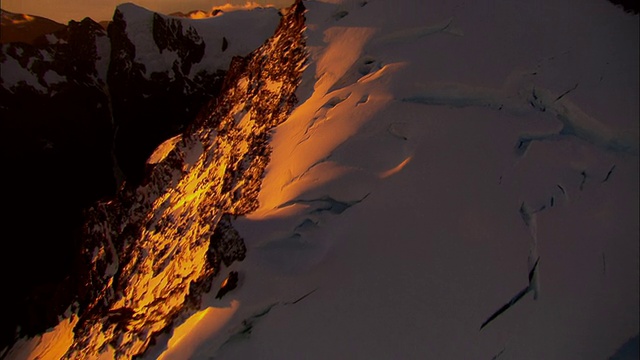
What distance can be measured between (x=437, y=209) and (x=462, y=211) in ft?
1.08

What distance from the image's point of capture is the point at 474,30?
8055mm

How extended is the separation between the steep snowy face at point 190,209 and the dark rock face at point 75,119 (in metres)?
25.5

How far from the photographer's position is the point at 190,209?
1225 cm

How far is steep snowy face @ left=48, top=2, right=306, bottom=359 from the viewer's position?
24.9ft

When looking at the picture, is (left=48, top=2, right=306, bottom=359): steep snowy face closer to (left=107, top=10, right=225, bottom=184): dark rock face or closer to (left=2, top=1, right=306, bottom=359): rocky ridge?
(left=2, top=1, right=306, bottom=359): rocky ridge

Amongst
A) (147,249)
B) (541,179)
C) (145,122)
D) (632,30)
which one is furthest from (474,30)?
(145,122)

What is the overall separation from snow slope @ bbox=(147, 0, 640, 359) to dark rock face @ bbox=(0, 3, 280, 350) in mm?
38811

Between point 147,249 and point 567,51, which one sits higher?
point 567,51

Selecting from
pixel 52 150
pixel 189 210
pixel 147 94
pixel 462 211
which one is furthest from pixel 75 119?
pixel 462 211

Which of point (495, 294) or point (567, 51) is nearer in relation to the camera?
point (495, 294)

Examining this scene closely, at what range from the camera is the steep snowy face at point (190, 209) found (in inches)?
299

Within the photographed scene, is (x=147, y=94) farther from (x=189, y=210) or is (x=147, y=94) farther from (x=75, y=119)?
(x=189, y=210)

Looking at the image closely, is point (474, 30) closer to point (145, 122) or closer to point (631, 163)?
point (631, 163)

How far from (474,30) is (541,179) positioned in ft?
11.5
